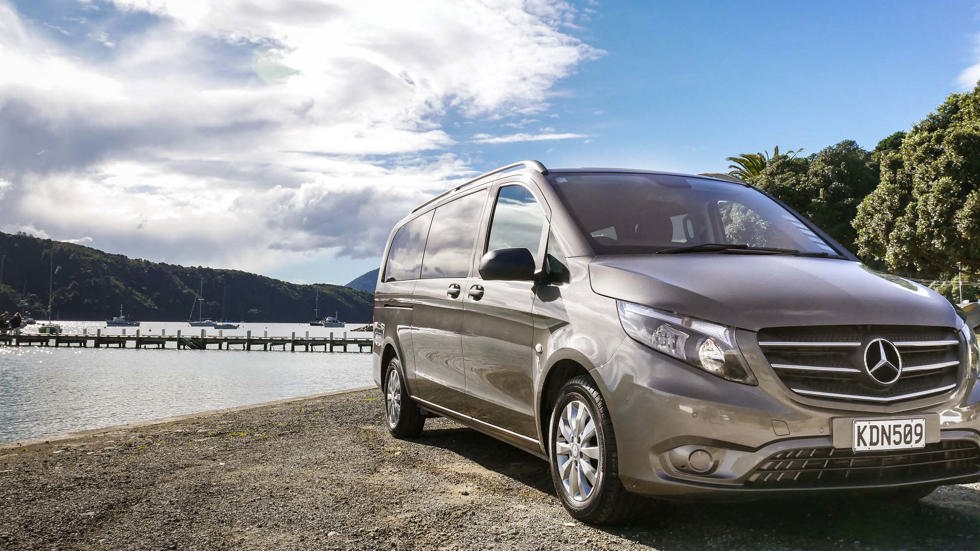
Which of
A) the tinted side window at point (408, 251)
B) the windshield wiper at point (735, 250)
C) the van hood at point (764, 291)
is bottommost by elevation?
the van hood at point (764, 291)

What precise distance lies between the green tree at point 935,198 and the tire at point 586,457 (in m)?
29.6

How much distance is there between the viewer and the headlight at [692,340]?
362 cm

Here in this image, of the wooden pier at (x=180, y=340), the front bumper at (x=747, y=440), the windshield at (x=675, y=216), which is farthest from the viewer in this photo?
the wooden pier at (x=180, y=340)

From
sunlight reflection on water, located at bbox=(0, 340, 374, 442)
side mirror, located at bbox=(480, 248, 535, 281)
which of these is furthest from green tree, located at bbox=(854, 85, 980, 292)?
side mirror, located at bbox=(480, 248, 535, 281)

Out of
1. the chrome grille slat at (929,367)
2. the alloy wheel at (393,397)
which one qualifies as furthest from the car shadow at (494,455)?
the chrome grille slat at (929,367)

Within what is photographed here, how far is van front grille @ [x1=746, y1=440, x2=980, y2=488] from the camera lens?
3592 mm

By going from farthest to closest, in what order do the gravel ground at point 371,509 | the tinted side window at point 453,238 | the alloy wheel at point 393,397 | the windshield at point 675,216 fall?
the alloy wheel at point 393,397, the tinted side window at point 453,238, the windshield at point 675,216, the gravel ground at point 371,509

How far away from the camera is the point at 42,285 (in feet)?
606

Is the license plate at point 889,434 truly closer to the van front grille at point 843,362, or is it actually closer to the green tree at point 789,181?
the van front grille at point 843,362

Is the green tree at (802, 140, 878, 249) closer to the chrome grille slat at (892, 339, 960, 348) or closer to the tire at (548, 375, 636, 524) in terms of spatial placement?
the chrome grille slat at (892, 339, 960, 348)

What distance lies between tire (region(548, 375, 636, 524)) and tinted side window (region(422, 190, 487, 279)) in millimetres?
1710

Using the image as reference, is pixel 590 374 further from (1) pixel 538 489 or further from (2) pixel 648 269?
(1) pixel 538 489

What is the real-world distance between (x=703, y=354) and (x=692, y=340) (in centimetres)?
8

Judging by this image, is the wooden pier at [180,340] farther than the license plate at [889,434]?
Yes
